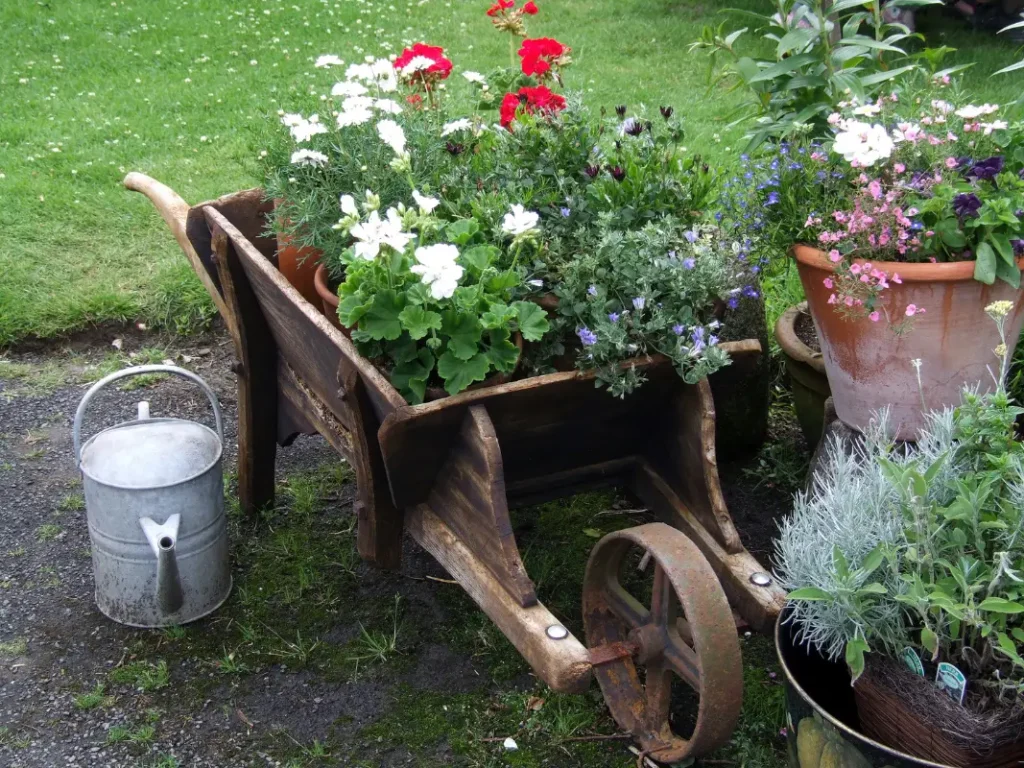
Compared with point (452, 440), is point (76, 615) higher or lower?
lower

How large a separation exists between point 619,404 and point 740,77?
121 centimetres

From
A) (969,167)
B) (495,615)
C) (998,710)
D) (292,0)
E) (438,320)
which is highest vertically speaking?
(969,167)

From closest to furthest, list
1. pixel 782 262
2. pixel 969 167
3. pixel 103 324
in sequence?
pixel 969 167 < pixel 782 262 < pixel 103 324

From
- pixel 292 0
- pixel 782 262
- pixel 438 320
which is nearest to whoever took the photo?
pixel 438 320

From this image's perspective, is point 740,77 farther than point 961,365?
Yes

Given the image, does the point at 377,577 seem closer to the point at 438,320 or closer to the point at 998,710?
the point at 438,320

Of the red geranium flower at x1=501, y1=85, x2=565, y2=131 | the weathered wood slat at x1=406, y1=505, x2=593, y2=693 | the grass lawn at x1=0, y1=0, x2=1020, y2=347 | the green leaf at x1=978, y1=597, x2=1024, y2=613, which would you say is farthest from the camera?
the grass lawn at x1=0, y1=0, x2=1020, y2=347

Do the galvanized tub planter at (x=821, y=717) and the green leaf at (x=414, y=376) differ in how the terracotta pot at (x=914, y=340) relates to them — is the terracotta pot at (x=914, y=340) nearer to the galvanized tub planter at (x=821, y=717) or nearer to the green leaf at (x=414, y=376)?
the galvanized tub planter at (x=821, y=717)

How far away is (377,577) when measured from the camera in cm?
306

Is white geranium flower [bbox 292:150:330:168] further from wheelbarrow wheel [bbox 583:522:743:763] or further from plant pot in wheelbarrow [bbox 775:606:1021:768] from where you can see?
plant pot in wheelbarrow [bbox 775:606:1021:768]

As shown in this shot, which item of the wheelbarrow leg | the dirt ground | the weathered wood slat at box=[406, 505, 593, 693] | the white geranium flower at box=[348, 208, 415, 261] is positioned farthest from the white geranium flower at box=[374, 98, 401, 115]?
the dirt ground

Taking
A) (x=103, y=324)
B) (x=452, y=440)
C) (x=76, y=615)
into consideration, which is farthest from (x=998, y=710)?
(x=103, y=324)

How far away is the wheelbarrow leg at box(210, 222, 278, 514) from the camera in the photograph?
2.80 m

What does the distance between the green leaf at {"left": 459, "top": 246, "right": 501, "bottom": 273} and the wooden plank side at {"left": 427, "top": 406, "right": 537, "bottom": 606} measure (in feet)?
0.96
